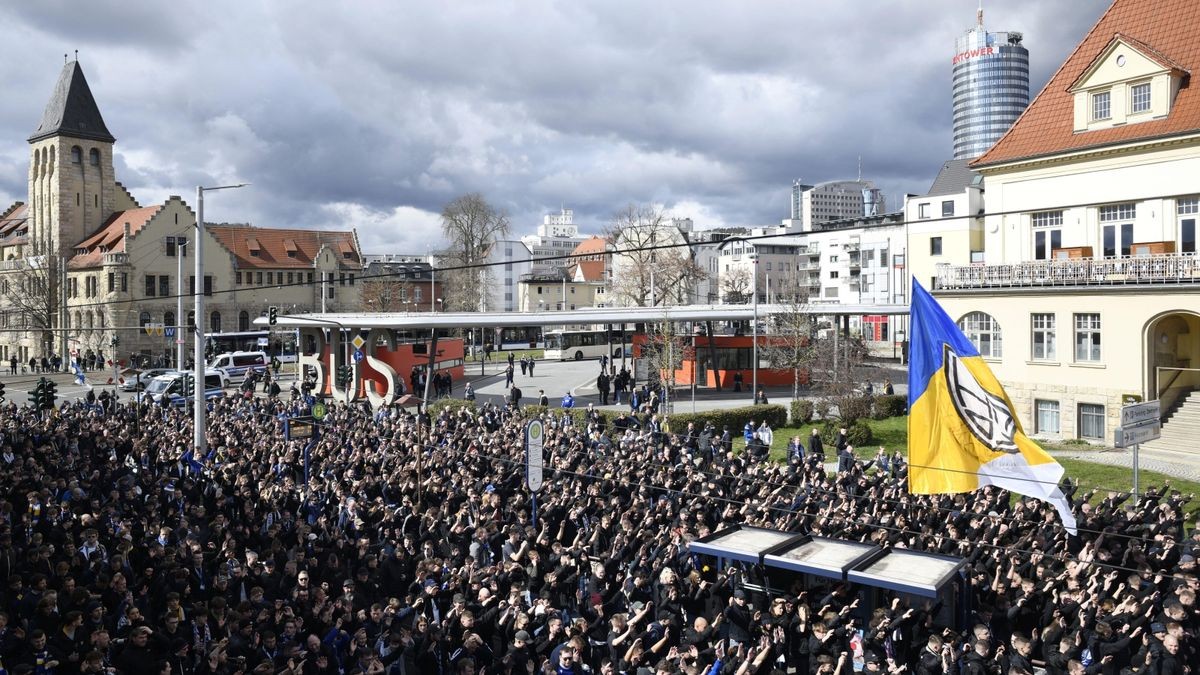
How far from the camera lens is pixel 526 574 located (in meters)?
13.0

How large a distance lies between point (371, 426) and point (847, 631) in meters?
17.3

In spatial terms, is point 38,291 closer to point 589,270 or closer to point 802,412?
point 802,412

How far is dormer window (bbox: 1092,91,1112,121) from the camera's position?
31.8 meters

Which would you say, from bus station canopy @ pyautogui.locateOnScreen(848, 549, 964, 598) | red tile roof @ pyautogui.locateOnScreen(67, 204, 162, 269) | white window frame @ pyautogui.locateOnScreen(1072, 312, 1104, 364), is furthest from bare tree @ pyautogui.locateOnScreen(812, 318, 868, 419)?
red tile roof @ pyautogui.locateOnScreen(67, 204, 162, 269)

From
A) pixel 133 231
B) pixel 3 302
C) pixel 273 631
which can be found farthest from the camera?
pixel 3 302

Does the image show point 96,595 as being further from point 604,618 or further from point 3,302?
point 3,302

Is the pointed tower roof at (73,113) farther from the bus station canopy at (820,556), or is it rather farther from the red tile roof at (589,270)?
the bus station canopy at (820,556)

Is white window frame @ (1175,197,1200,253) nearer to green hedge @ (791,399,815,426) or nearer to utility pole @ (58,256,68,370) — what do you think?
green hedge @ (791,399,815,426)

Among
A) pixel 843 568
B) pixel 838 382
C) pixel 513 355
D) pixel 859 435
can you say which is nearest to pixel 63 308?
pixel 513 355

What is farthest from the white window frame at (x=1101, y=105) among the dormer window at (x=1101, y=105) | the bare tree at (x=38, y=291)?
the bare tree at (x=38, y=291)

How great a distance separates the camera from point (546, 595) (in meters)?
12.0

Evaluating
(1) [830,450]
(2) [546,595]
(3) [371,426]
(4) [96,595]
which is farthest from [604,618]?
(1) [830,450]

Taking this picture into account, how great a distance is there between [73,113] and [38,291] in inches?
591

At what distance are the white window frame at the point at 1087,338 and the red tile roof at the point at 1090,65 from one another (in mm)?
6095
